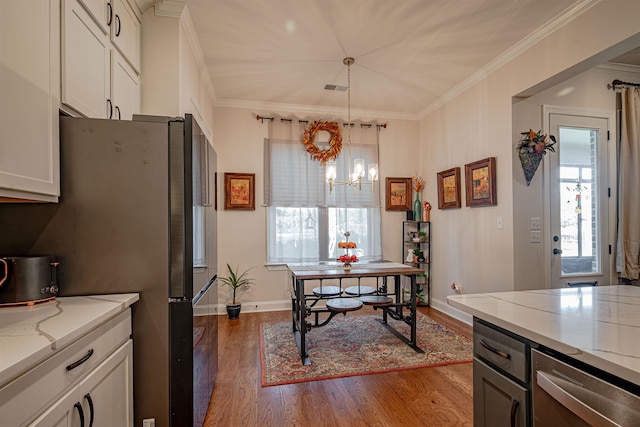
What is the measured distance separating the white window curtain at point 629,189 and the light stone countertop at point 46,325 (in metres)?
4.39

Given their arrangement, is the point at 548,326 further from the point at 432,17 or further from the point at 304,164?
the point at 304,164

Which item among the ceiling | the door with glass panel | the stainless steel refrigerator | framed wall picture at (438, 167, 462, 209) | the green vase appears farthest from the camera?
the green vase

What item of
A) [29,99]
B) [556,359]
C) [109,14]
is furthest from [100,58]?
[556,359]

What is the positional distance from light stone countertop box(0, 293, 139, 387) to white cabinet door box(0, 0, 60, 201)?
1.51 feet

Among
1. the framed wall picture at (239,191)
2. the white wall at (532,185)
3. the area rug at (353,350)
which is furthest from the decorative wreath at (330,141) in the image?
the area rug at (353,350)

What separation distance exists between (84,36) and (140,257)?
1227mm

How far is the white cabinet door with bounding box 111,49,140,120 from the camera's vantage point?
190cm

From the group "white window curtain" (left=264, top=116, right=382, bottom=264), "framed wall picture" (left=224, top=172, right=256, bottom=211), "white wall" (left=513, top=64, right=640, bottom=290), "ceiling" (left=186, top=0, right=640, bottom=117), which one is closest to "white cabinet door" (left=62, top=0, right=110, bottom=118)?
"ceiling" (left=186, top=0, right=640, bottom=117)

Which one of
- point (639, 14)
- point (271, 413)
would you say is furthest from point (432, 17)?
point (271, 413)

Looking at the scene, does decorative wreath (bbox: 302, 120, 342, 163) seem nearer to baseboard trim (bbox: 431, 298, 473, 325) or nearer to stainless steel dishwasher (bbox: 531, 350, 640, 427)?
baseboard trim (bbox: 431, 298, 473, 325)

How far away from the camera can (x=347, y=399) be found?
2.08 m

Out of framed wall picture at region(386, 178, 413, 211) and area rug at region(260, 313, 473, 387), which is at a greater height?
framed wall picture at region(386, 178, 413, 211)

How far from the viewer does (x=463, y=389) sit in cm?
218

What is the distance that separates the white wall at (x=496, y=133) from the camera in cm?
218
